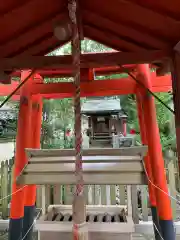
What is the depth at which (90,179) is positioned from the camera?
127 centimetres

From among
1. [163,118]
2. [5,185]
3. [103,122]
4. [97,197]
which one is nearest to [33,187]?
[97,197]

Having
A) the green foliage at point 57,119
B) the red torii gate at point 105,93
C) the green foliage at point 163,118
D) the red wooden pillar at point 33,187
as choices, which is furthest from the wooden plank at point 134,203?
the green foliage at point 57,119

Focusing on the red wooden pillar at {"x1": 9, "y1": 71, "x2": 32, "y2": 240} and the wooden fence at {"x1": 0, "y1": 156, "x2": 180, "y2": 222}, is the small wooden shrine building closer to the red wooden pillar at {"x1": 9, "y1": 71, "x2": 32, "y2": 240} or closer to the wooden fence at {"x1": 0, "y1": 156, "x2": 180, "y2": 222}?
the wooden fence at {"x1": 0, "y1": 156, "x2": 180, "y2": 222}

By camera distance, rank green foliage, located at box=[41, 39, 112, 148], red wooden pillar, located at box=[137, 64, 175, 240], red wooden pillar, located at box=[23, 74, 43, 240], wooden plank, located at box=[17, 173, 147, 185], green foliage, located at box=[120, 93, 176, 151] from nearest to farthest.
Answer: wooden plank, located at box=[17, 173, 147, 185]
red wooden pillar, located at box=[137, 64, 175, 240]
red wooden pillar, located at box=[23, 74, 43, 240]
green foliage, located at box=[120, 93, 176, 151]
green foliage, located at box=[41, 39, 112, 148]

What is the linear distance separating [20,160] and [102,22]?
1.59 meters

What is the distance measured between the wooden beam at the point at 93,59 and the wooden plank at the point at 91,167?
74 cm

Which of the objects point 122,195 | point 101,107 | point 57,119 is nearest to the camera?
point 122,195

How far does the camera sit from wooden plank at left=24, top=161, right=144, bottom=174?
1.35 metres

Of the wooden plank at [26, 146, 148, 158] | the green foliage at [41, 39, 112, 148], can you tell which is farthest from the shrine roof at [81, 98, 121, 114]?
the wooden plank at [26, 146, 148, 158]

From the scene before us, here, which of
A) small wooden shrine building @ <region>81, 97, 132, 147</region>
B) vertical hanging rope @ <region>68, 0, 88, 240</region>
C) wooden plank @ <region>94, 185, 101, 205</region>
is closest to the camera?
vertical hanging rope @ <region>68, 0, 88, 240</region>

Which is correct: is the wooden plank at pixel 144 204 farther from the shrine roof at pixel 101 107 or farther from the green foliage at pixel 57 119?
the green foliage at pixel 57 119

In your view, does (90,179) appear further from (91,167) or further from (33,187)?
(33,187)

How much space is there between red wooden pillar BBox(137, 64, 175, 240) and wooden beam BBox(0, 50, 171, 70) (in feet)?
2.83

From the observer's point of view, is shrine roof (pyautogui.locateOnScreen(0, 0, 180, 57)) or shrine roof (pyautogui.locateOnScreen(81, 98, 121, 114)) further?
shrine roof (pyautogui.locateOnScreen(81, 98, 121, 114))
